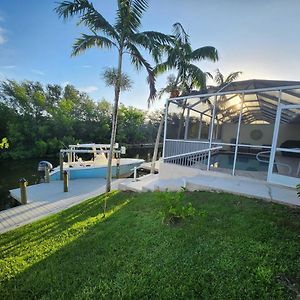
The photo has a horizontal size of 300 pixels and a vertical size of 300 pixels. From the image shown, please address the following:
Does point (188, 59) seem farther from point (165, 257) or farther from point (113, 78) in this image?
point (165, 257)

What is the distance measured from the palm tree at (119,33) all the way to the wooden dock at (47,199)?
356cm

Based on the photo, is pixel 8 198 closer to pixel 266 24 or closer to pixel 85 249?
pixel 85 249

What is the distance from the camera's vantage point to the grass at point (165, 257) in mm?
2248

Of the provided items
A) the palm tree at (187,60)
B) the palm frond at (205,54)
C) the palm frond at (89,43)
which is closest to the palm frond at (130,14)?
the palm frond at (89,43)

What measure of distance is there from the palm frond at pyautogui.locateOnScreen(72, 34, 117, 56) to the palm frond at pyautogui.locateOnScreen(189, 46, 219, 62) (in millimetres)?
4931

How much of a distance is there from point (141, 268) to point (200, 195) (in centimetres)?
275

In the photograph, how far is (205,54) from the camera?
9.92 meters

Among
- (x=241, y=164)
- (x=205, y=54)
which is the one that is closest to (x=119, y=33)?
(x=205, y=54)

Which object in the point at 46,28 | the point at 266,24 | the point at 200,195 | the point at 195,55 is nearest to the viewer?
the point at 200,195

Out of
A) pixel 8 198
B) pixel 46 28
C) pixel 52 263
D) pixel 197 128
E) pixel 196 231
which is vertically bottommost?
pixel 8 198

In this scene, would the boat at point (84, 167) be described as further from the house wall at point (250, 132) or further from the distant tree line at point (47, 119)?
the distant tree line at point (47, 119)

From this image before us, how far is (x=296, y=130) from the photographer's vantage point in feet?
Answer: 42.3

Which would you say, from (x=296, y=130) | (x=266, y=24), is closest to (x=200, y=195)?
(x=266, y=24)

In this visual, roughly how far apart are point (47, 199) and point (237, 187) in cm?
694
